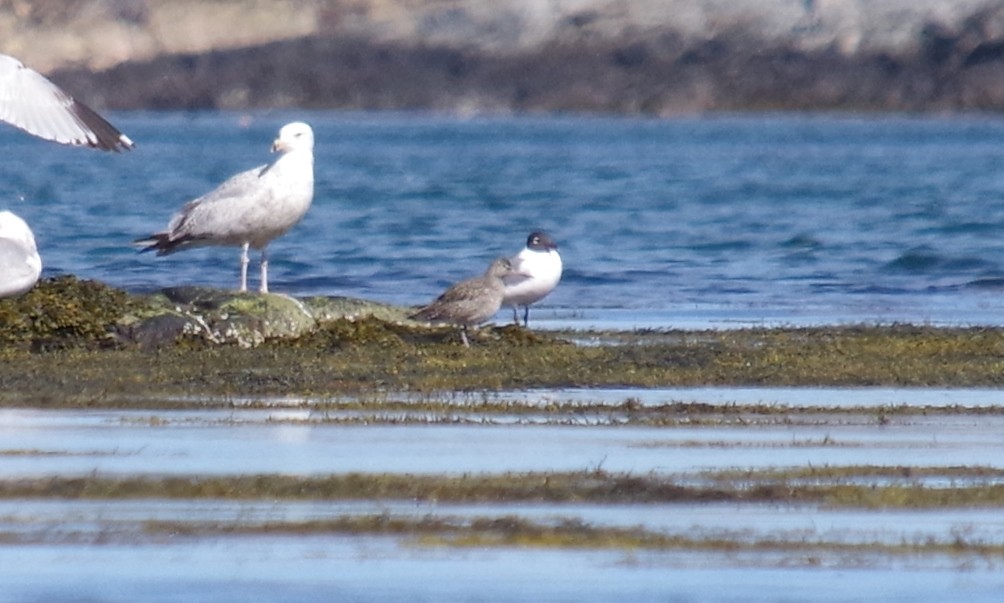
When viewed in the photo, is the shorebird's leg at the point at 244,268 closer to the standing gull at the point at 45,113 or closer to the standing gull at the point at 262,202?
the standing gull at the point at 262,202

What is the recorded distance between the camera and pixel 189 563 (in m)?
7.61

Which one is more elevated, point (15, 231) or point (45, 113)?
Result: point (45, 113)

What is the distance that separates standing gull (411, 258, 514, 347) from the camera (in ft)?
49.8

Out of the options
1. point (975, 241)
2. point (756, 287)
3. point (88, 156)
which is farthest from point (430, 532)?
point (88, 156)

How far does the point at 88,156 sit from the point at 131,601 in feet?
232

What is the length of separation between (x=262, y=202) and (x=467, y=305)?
2074 mm

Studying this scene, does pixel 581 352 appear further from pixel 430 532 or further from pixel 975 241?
pixel 975 241

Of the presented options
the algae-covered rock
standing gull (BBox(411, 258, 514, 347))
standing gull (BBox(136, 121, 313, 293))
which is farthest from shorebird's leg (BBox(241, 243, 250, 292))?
standing gull (BBox(411, 258, 514, 347))

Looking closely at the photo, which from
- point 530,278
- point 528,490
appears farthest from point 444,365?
point 528,490

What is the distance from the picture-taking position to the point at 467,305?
15172 mm

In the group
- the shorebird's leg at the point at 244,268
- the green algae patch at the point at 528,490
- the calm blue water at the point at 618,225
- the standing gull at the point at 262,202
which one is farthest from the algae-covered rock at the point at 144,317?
the green algae patch at the point at 528,490

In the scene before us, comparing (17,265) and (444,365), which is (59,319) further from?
(444,365)

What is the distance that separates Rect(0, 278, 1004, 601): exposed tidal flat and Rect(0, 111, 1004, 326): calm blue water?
4.74 metres

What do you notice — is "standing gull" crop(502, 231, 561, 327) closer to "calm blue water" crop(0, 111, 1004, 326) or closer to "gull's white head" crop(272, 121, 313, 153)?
"calm blue water" crop(0, 111, 1004, 326)
